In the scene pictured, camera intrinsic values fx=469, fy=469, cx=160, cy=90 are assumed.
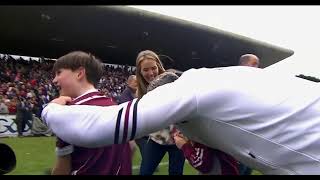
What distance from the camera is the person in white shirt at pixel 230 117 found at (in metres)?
1.43

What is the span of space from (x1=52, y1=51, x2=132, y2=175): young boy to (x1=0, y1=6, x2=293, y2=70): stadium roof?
2043cm

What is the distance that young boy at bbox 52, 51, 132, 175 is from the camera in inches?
90.0

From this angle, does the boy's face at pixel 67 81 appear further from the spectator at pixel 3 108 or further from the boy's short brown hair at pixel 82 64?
the spectator at pixel 3 108

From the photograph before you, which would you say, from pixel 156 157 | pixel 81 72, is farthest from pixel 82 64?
pixel 156 157

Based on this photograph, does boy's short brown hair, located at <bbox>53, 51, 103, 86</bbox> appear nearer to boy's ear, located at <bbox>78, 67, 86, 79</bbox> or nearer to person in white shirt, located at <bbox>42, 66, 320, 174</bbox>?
boy's ear, located at <bbox>78, 67, 86, 79</bbox>

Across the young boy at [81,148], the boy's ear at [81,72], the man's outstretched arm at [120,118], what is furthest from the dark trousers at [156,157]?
the man's outstretched arm at [120,118]

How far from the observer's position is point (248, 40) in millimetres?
34844

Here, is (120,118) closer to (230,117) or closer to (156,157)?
(230,117)

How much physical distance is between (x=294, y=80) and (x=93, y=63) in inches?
43.4

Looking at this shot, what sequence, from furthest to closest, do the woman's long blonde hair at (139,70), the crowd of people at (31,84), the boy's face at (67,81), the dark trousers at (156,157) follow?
the crowd of people at (31,84)
the dark trousers at (156,157)
the woman's long blonde hair at (139,70)
the boy's face at (67,81)

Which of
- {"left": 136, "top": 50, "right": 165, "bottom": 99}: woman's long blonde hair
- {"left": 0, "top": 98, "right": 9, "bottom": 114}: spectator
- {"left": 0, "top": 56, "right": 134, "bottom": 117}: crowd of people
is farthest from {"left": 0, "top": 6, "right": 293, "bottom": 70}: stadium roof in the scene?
{"left": 136, "top": 50, "right": 165, "bottom": 99}: woman's long blonde hair

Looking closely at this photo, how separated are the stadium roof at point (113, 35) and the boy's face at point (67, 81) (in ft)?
67.2

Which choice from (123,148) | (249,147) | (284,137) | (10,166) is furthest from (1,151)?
(284,137)
